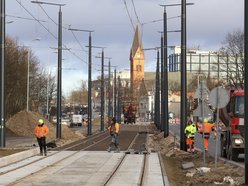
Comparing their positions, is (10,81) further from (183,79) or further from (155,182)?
(155,182)

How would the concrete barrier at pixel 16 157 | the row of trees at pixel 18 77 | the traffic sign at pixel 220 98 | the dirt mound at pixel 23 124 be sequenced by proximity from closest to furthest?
the traffic sign at pixel 220 98, the concrete barrier at pixel 16 157, the dirt mound at pixel 23 124, the row of trees at pixel 18 77

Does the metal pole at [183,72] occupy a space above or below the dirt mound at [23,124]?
above

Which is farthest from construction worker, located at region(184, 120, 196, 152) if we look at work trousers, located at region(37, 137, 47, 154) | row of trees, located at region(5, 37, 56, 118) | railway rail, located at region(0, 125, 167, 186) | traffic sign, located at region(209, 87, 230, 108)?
row of trees, located at region(5, 37, 56, 118)

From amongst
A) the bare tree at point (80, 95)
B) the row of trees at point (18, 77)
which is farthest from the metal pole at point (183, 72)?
the bare tree at point (80, 95)

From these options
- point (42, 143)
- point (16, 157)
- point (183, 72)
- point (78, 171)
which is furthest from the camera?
point (183, 72)

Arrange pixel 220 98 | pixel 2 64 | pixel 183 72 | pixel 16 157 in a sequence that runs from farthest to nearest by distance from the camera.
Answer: pixel 2 64 < pixel 183 72 < pixel 16 157 < pixel 220 98

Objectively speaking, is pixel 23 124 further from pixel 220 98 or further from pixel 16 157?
pixel 220 98

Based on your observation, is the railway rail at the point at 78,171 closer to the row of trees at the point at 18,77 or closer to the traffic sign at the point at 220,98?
the traffic sign at the point at 220,98

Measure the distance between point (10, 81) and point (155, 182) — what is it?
56.6 metres

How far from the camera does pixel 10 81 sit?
70.9 meters

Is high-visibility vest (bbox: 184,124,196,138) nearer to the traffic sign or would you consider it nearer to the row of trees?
the traffic sign

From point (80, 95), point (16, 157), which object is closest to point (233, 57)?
point (16, 157)

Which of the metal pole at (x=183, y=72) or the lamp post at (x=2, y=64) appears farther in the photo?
the lamp post at (x=2, y=64)

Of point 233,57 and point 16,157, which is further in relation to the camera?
point 233,57
